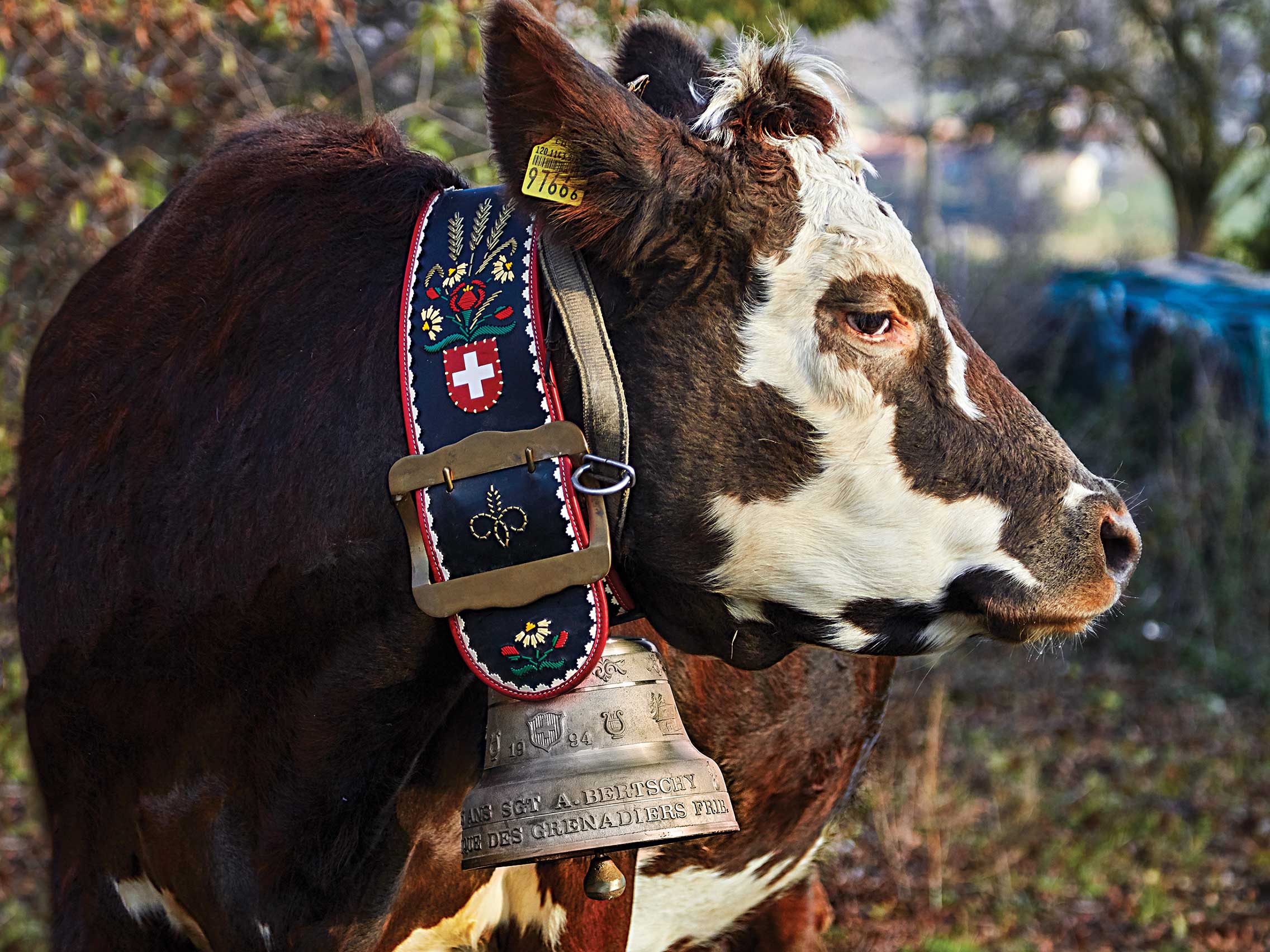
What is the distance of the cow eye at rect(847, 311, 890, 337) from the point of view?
165 centimetres

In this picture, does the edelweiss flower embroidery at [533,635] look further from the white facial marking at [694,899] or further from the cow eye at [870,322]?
the white facial marking at [694,899]

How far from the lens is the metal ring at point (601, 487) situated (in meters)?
1.58

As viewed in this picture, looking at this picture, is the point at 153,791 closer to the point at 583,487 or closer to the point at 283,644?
the point at 283,644

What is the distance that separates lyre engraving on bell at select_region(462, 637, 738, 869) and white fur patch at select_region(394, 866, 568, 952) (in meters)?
0.42

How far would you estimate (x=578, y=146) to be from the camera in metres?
1.59

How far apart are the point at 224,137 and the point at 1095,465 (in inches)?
274

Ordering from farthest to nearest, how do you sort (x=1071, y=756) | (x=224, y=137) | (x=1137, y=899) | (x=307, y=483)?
(x=1071, y=756)
(x=1137, y=899)
(x=224, y=137)
(x=307, y=483)

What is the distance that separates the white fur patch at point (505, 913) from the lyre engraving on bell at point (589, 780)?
16.6 inches

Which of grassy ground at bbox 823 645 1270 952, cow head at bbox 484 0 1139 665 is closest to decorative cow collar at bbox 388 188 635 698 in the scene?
cow head at bbox 484 0 1139 665

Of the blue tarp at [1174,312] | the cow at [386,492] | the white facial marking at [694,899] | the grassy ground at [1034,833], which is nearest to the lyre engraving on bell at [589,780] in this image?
the cow at [386,492]

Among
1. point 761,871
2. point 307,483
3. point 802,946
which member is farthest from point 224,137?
point 802,946

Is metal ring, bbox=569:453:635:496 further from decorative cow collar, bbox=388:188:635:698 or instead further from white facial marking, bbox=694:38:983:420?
white facial marking, bbox=694:38:983:420

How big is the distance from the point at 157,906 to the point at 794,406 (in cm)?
130

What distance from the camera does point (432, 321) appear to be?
1.68 metres
